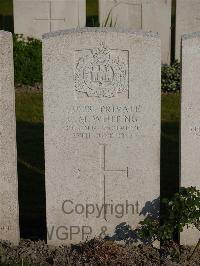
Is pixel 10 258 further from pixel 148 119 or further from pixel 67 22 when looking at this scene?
pixel 67 22

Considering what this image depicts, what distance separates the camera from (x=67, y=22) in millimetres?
11773

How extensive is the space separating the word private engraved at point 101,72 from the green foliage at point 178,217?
0.95 m

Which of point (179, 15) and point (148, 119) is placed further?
point (179, 15)

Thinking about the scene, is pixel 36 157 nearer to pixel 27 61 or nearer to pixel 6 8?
pixel 27 61

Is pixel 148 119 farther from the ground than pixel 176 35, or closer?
closer

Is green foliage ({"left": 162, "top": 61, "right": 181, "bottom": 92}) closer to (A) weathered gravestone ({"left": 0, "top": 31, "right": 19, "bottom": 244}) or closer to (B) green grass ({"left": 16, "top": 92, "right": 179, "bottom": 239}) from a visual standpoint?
(B) green grass ({"left": 16, "top": 92, "right": 179, "bottom": 239})

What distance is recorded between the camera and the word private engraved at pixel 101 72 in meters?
5.37

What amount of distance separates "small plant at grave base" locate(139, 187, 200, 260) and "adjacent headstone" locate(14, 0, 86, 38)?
6737mm

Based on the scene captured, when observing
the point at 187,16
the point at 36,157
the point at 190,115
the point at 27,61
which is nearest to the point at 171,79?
the point at 187,16

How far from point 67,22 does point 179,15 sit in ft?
6.30

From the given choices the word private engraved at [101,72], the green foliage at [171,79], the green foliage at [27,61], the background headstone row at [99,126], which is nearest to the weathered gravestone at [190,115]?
the background headstone row at [99,126]

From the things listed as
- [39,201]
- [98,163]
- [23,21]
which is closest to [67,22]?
[23,21]

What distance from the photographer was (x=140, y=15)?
11.6 meters

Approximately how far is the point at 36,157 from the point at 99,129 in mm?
2758
